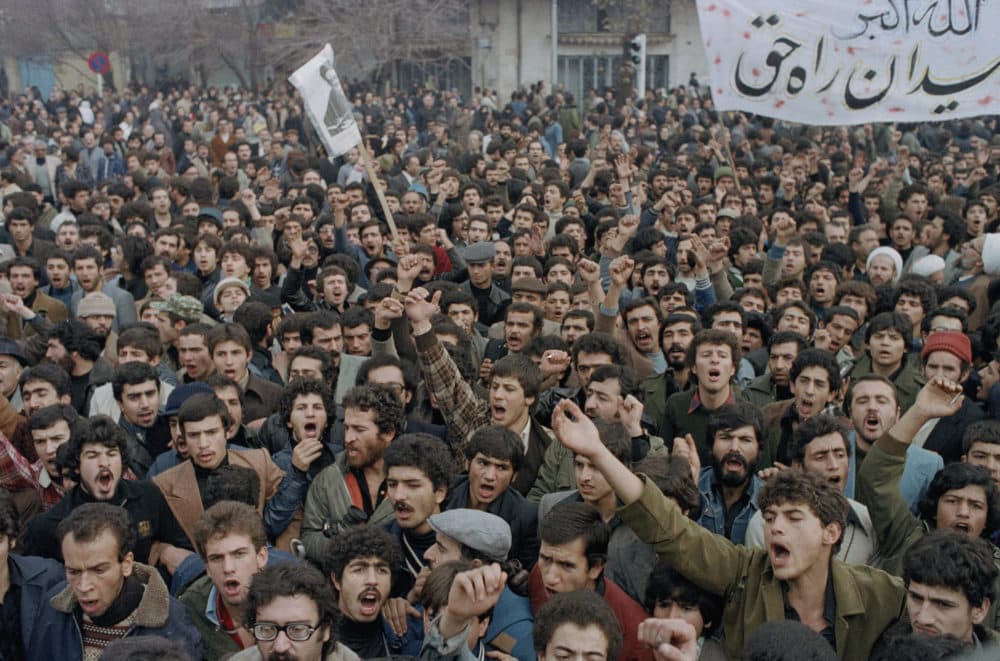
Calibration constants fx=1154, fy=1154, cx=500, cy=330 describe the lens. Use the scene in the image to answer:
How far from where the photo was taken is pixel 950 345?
5535mm

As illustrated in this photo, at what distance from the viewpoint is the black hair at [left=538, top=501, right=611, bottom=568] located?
151 inches

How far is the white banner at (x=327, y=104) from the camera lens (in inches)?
354

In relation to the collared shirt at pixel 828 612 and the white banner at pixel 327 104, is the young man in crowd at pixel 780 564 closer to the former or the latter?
the collared shirt at pixel 828 612

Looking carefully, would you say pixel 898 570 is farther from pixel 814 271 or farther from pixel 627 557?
pixel 814 271

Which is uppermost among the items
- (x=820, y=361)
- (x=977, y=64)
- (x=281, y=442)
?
(x=977, y=64)

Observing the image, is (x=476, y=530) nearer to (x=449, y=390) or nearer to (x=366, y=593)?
(x=366, y=593)

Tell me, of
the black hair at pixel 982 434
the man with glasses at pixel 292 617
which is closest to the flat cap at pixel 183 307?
the man with glasses at pixel 292 617

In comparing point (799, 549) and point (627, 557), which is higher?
point (799, 549)

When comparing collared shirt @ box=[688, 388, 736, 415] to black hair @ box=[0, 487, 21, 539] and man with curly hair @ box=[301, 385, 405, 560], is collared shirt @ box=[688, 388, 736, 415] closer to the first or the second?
man with curly hair @ box=[301, 385, 405, 560]

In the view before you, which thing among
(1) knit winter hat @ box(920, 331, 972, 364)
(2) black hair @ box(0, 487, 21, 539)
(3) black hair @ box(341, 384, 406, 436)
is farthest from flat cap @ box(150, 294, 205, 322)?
(1) knit winter hat @ box(920, 331, 972, 364)

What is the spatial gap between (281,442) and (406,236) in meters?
4.36

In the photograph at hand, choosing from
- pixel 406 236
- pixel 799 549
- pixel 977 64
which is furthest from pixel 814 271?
pixel 799 549

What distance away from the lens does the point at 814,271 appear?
7.89m

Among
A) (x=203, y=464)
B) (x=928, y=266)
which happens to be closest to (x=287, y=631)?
(x=203, y=464)
